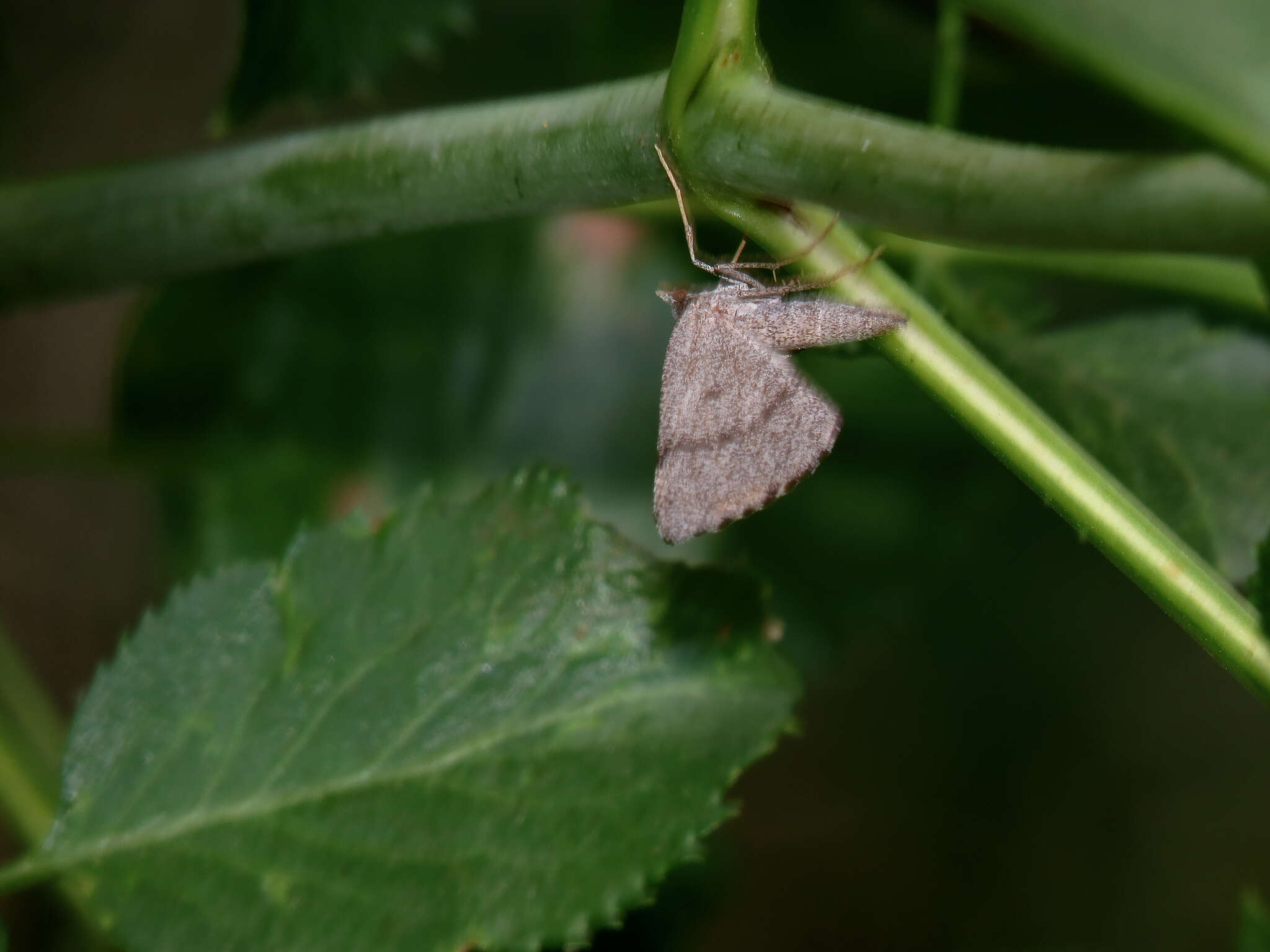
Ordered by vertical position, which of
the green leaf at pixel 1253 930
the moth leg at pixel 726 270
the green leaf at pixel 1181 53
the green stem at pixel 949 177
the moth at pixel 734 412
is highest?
the green leaf at pixel 1181 53

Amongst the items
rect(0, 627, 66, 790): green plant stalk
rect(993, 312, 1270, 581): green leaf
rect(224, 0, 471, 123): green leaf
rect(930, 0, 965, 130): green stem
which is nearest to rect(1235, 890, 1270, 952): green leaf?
rect(993, 312, 1270, 581): green leaf

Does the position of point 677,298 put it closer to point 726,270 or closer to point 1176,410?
point 726,270

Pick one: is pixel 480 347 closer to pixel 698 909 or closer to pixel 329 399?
pixel 329 399

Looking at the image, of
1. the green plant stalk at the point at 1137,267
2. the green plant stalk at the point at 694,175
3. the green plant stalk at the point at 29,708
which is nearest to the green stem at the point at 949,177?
the green plant stalk at the point at 694,175

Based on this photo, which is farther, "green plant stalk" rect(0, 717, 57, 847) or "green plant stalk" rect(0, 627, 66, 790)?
"green plant stalk" rect(0, 627, 66, 790)

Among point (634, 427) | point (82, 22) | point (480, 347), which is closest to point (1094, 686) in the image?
point (634, 427)

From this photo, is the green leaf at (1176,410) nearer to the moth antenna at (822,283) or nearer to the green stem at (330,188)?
the moth antenna at (822,283)

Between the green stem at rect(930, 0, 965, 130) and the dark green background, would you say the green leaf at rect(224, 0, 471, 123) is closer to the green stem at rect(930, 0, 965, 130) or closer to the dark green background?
the dark green background
